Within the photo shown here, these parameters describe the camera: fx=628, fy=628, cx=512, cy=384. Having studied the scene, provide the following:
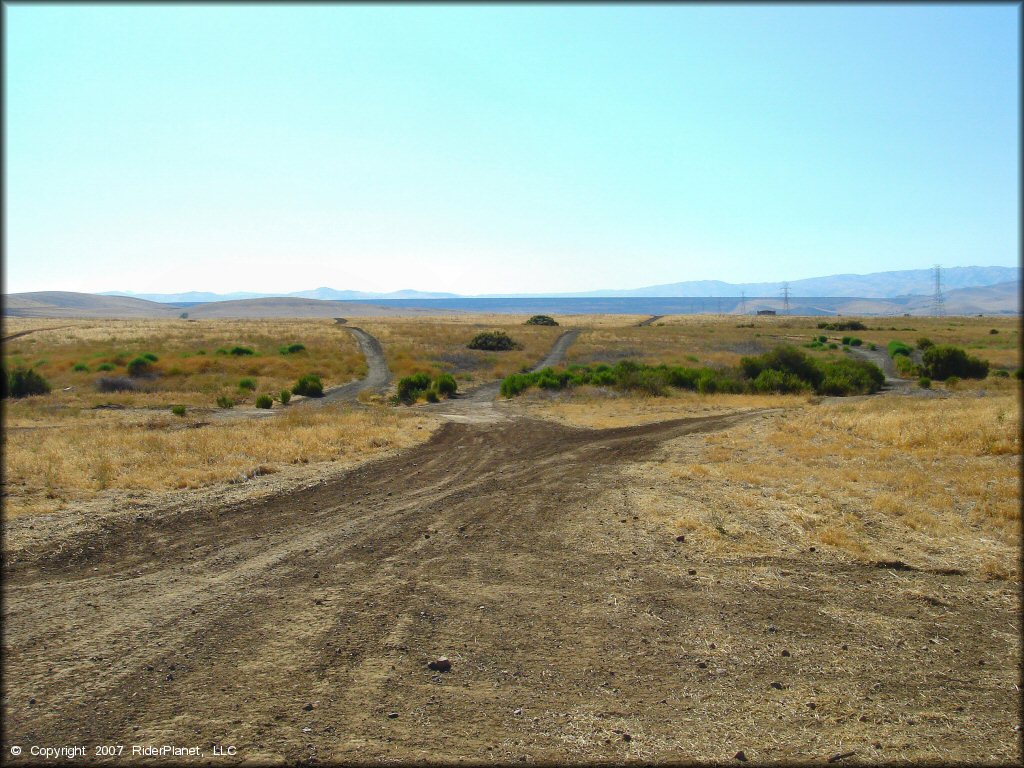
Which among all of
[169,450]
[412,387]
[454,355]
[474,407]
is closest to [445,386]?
[412,387]

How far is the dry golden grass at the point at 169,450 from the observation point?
13.8 metres

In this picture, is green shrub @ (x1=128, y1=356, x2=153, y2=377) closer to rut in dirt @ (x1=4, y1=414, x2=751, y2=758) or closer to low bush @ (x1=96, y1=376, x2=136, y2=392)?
low bush @ (x1=96, y1=376, x2=136, y2=392)

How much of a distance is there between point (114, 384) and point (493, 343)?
37.6m

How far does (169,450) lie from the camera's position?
56.6ft

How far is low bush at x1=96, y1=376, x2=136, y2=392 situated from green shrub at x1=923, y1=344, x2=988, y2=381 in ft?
167

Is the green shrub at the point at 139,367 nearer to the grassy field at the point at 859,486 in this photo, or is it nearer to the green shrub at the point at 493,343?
the green shrub at the point at 493,343

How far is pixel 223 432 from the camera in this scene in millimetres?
20141

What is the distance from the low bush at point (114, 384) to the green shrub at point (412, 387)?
1605 cm

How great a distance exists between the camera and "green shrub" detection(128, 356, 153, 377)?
4162 cm

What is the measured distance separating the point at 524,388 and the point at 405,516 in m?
23.3

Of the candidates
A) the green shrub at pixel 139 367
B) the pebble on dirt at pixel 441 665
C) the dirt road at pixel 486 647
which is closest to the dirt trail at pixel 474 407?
the dirt road at pixel 486 647

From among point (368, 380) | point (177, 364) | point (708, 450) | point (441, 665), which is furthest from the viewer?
point (177, 364)

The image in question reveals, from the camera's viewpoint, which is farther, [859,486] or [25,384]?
[25,384]

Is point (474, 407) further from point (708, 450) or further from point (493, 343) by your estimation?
point (493, 343)
